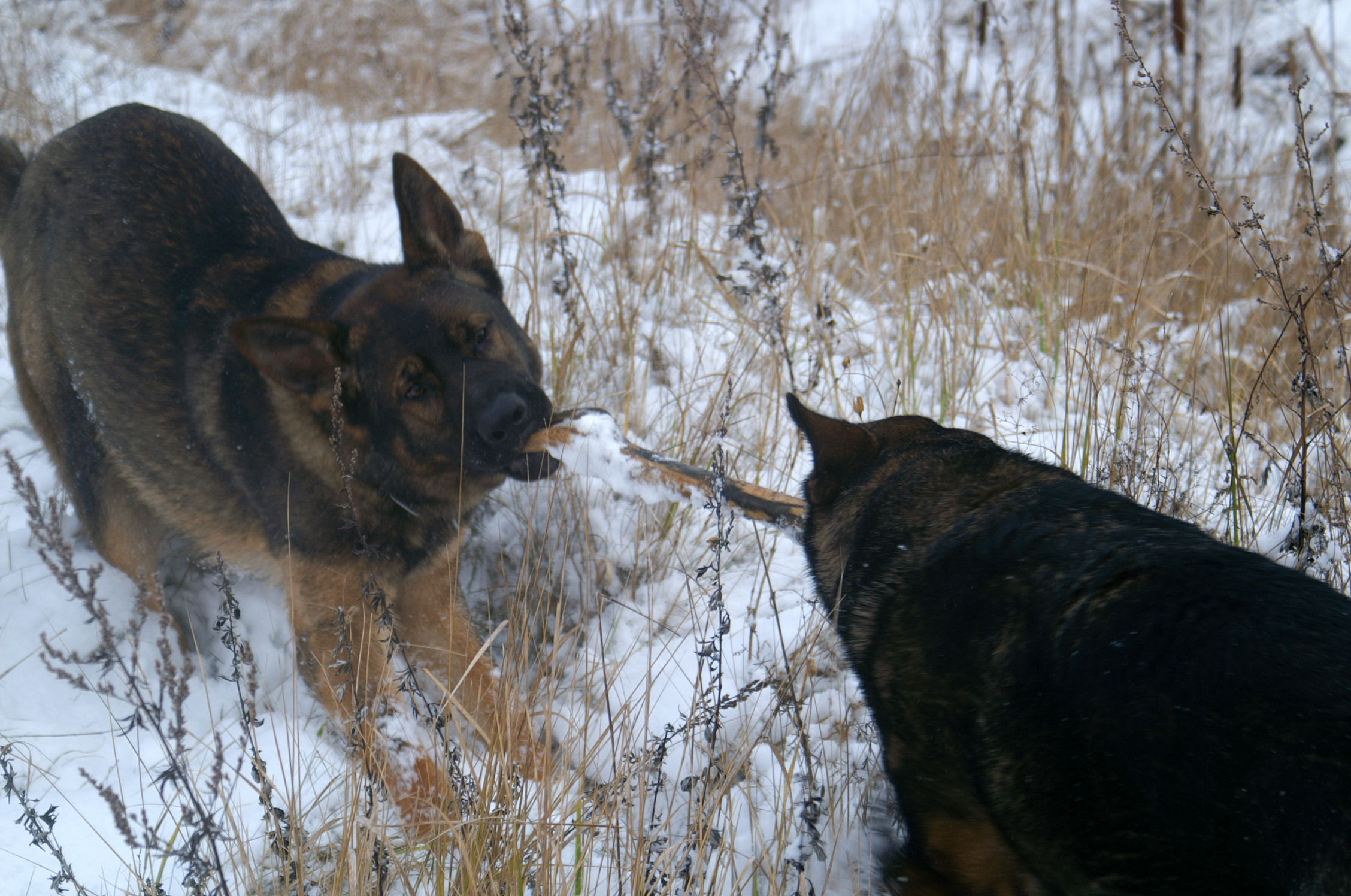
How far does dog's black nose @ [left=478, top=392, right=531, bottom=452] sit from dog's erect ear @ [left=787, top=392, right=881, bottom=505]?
81 centimetres

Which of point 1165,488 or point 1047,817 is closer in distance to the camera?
point 1047,817

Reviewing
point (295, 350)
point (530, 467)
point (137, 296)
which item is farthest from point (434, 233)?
point (137, 296)

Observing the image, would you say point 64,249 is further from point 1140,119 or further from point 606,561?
point 1140,119

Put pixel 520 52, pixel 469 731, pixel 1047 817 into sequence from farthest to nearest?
pixel 520 52
pixel 469 731
pixel 1047 817

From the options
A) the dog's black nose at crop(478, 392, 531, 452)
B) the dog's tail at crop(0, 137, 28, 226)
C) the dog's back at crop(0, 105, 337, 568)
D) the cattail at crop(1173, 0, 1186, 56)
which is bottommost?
the dog's black nose at crop(478, 392, 531, 452)

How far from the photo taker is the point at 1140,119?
548 centimetres

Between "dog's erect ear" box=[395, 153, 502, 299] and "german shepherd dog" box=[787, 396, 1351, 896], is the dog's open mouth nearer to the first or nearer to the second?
"dog's erect ear" box=[395, 153, 502, 299]

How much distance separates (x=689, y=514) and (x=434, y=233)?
4.52 ft

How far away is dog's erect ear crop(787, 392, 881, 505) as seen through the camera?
91.3 inches

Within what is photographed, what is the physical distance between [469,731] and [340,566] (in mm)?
644

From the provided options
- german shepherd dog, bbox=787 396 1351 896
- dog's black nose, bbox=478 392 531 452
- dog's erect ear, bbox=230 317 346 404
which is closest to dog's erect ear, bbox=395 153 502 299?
dog's erect ear, bbox=230 317 346 404

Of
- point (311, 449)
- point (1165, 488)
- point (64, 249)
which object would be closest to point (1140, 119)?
point (1165, 488)

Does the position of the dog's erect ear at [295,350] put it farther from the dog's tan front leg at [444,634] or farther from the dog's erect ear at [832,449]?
the dog's erect ear at [832,449]

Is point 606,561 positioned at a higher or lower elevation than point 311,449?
lower
